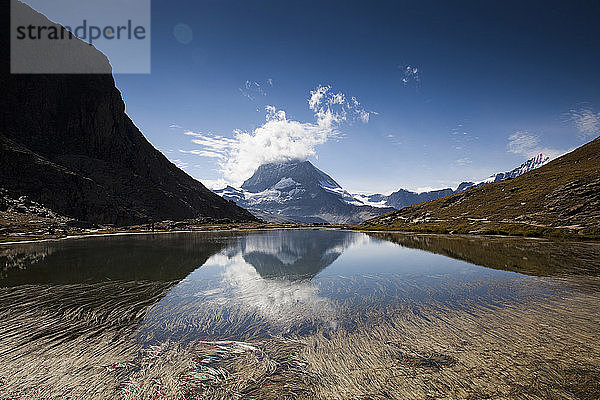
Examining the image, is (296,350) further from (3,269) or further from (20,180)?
(20,180)

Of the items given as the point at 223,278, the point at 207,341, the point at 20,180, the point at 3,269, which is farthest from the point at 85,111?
the point at 207,341

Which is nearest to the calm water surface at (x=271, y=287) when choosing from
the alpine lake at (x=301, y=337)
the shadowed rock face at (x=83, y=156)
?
the alpine lake at (x=301, y=337)

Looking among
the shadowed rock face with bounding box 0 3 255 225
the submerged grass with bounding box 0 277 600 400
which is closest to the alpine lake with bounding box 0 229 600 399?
the submerged grass with bounding box 0 277 600 400

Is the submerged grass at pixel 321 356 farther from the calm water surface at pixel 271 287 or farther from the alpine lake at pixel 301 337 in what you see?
the calm water surface at pixel 271 287

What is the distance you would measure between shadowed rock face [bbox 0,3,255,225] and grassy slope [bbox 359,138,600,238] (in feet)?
406

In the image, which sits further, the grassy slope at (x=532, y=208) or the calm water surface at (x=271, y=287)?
the grassy slope at (x=532, y=208)

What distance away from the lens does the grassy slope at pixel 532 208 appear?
61172 millimetres

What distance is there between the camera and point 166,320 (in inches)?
550

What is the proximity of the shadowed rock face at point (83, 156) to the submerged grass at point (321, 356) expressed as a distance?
121203 millimetres

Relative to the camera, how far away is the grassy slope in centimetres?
6117

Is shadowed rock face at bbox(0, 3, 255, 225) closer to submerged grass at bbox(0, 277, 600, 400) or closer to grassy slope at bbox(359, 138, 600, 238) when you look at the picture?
submerged grass at bbox(0, 277, 600, 400)

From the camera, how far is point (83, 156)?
14338 centimetres

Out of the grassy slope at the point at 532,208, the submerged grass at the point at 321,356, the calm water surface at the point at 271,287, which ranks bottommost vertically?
the calm water surface at the point at 271,287

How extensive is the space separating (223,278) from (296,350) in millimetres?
15375
